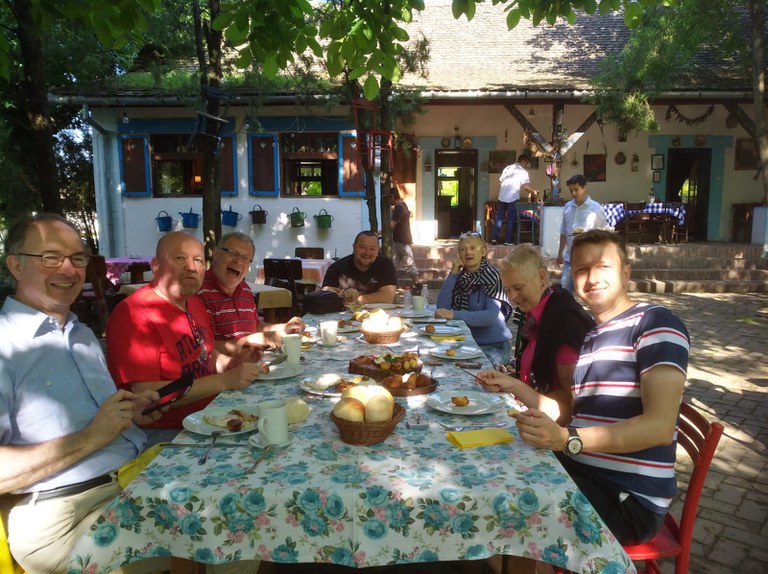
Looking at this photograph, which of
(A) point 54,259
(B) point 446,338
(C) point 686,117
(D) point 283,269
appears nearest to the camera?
(A) point 54,259

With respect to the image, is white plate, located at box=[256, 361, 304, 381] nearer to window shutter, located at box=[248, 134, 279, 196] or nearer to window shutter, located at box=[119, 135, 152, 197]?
window shutter, located at box=[248, 134, 279, 196]

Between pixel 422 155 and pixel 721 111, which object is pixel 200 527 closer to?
pixel 422 155

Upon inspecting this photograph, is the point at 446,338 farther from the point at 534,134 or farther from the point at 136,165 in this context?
the point at 136,165

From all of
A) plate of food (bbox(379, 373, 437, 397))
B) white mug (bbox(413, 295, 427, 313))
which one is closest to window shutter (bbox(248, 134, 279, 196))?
white mug (bbox(413, 295, 427, 313))

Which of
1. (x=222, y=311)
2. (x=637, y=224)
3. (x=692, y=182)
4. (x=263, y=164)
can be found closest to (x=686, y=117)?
(x=692, y=182)

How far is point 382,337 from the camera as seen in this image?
3.16 meters

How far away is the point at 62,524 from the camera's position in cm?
181

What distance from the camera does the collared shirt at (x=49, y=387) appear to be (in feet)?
5.89

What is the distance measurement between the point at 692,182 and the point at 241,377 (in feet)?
47.7

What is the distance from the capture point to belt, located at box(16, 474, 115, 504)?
5.92ft

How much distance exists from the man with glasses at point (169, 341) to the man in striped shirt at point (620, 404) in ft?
4.39

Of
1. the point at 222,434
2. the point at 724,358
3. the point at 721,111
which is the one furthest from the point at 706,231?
the point at 222,434

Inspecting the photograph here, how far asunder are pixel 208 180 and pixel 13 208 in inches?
378

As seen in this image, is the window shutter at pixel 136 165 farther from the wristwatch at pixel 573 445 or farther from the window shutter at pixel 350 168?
the wristwatch at pixel 573 445
